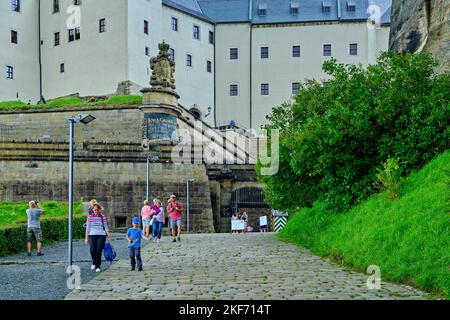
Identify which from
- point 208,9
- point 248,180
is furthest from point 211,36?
point 248,180

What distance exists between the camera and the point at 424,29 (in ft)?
79.7

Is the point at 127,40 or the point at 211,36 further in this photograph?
the point at 211,36

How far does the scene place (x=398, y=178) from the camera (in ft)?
57.8

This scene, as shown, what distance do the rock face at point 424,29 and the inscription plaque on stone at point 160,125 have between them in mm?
18224

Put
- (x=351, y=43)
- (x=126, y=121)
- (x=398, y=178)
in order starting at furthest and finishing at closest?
(x=351, y=43), (x=126, y=121), (x=398, y=178)

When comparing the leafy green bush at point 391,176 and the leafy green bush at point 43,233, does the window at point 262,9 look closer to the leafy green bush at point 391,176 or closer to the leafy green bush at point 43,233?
the leafy green bush at point 43,233

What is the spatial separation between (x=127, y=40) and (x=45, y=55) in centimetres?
1087

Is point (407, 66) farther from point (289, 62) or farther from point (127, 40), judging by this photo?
point (289, 62)

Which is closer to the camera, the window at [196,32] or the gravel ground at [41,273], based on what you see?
the gravel ground at [41,273]

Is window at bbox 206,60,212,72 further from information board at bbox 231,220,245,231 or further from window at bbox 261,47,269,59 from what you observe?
information board at bbox 231,220,245,231

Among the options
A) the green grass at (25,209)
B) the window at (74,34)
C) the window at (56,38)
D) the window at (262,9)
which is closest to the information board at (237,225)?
the green grass at (25,209)

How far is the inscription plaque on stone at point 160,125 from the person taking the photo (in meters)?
42.9

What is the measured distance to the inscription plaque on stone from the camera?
141ft

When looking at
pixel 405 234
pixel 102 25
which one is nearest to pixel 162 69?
pixel 102 25
